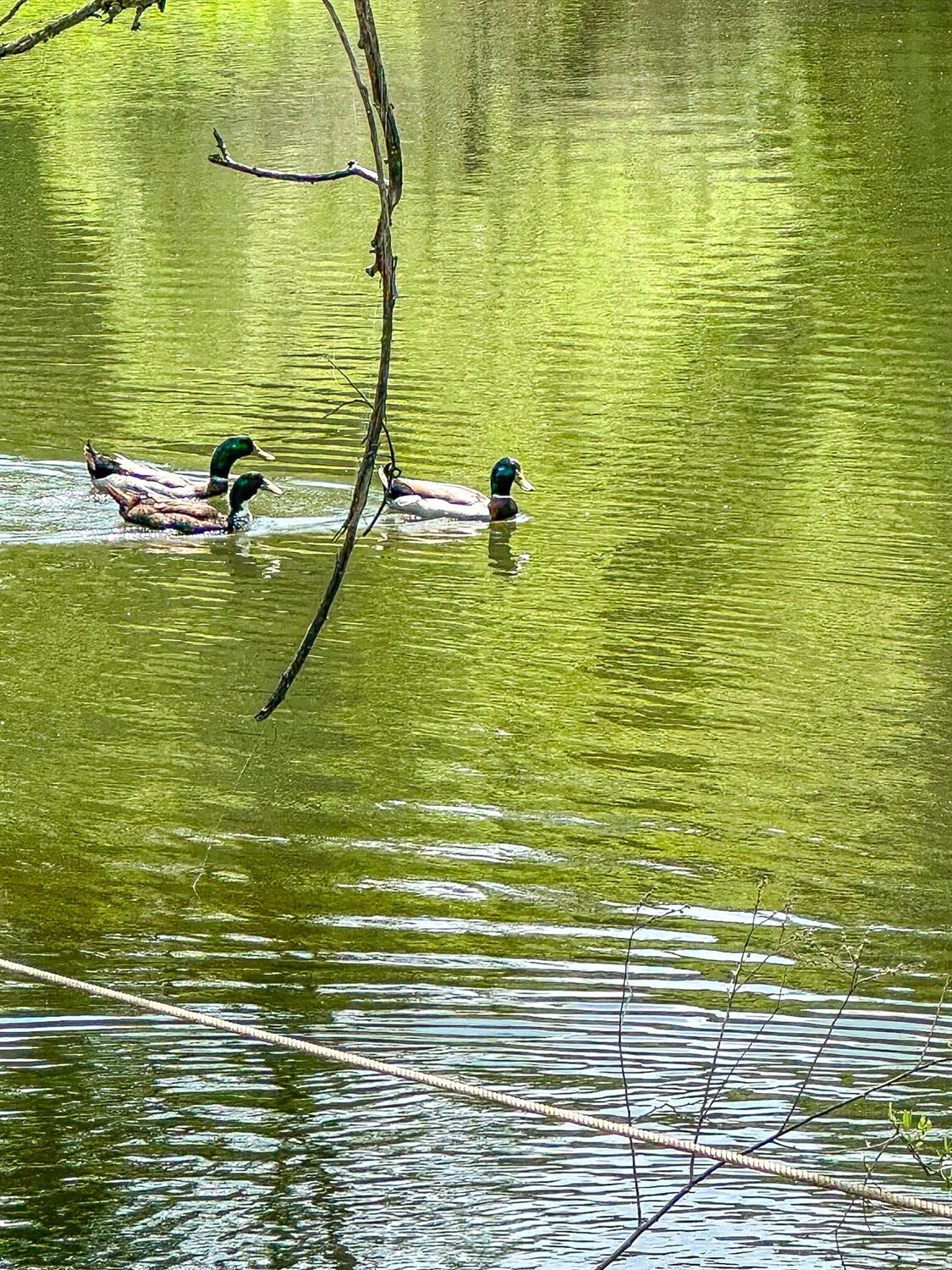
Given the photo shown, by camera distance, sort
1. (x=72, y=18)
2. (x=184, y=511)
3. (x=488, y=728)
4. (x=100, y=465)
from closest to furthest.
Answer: (x=72, y=18), (x=488, y=728), (x=184, y=511), (x=100, y=465)

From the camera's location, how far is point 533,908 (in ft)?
21.6

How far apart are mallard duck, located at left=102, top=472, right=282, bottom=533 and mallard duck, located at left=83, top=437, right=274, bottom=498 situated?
8 centimetres

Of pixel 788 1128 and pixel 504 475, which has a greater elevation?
pixel 788 1128

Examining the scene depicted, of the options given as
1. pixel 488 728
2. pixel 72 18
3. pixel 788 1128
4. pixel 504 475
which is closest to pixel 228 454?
pixel 504 475

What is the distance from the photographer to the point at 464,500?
1208cm

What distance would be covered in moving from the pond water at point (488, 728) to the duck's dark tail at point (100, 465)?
A: 197 millimetres

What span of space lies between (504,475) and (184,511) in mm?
1975

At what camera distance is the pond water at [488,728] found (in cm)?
488

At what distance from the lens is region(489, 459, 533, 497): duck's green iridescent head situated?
474 inches

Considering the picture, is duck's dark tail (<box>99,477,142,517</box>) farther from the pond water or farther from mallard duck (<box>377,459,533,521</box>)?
mallard duck (<box>377,459,533,521</box>)

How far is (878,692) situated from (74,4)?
2891 centimetres

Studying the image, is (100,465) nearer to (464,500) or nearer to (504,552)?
(464,500)

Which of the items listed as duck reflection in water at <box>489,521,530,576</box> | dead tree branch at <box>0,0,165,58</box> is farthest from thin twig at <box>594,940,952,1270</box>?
duck reflection in water at <box>489,521,530,576</box>

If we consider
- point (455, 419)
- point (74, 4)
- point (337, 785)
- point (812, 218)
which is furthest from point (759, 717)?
point (74, 4)
